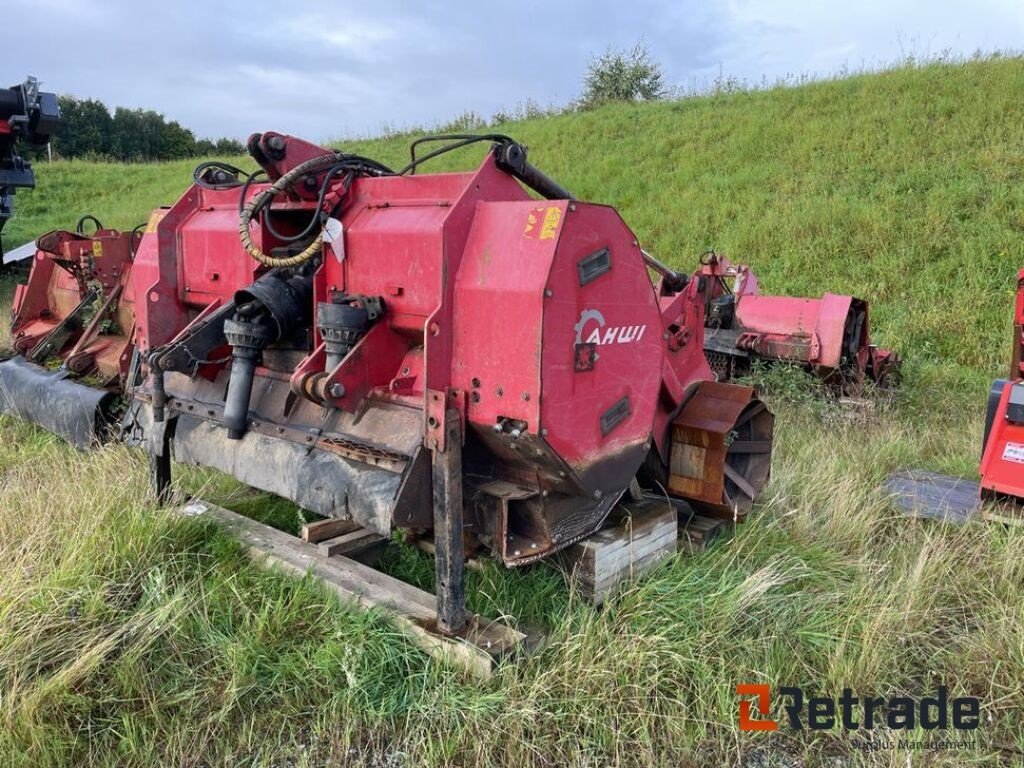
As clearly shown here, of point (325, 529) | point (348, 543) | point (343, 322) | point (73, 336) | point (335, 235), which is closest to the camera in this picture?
point (343, 322)

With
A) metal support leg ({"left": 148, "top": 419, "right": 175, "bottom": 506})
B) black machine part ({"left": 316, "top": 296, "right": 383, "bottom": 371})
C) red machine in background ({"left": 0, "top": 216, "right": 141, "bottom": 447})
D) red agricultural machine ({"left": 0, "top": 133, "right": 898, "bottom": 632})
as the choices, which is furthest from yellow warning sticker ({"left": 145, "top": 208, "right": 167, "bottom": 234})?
red machine in background ({"left": 0, "top": 216, "right": 141, "bottom": 447})

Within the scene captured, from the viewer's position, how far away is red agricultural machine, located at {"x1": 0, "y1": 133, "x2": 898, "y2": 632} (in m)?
2.46

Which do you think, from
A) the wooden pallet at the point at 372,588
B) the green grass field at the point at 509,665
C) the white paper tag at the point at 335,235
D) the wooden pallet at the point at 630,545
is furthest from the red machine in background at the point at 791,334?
the wooden pallet at the point at 372,588

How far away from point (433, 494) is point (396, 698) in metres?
0.65

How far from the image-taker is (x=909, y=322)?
8.36 metres

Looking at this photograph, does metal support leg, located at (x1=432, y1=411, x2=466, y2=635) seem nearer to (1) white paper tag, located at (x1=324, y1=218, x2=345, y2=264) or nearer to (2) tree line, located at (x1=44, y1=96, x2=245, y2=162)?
(1) white paper tag, located at (x1=324, y1=218, x2=345, y2=264)

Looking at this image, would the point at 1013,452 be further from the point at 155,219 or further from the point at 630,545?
the point at 155,219

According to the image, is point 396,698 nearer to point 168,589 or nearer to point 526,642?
point 526,642

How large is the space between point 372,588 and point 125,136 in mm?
42125

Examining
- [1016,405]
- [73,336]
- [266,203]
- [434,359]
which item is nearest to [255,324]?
[266,203]

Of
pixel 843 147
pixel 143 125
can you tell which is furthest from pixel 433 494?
pixel 143 125

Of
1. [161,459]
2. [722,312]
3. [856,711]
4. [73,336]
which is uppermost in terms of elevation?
[722,312]

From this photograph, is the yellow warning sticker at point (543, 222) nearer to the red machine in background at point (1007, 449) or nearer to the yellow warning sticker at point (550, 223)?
the yellow warning sticker at point (550, 223)

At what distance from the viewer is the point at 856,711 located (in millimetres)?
2514
